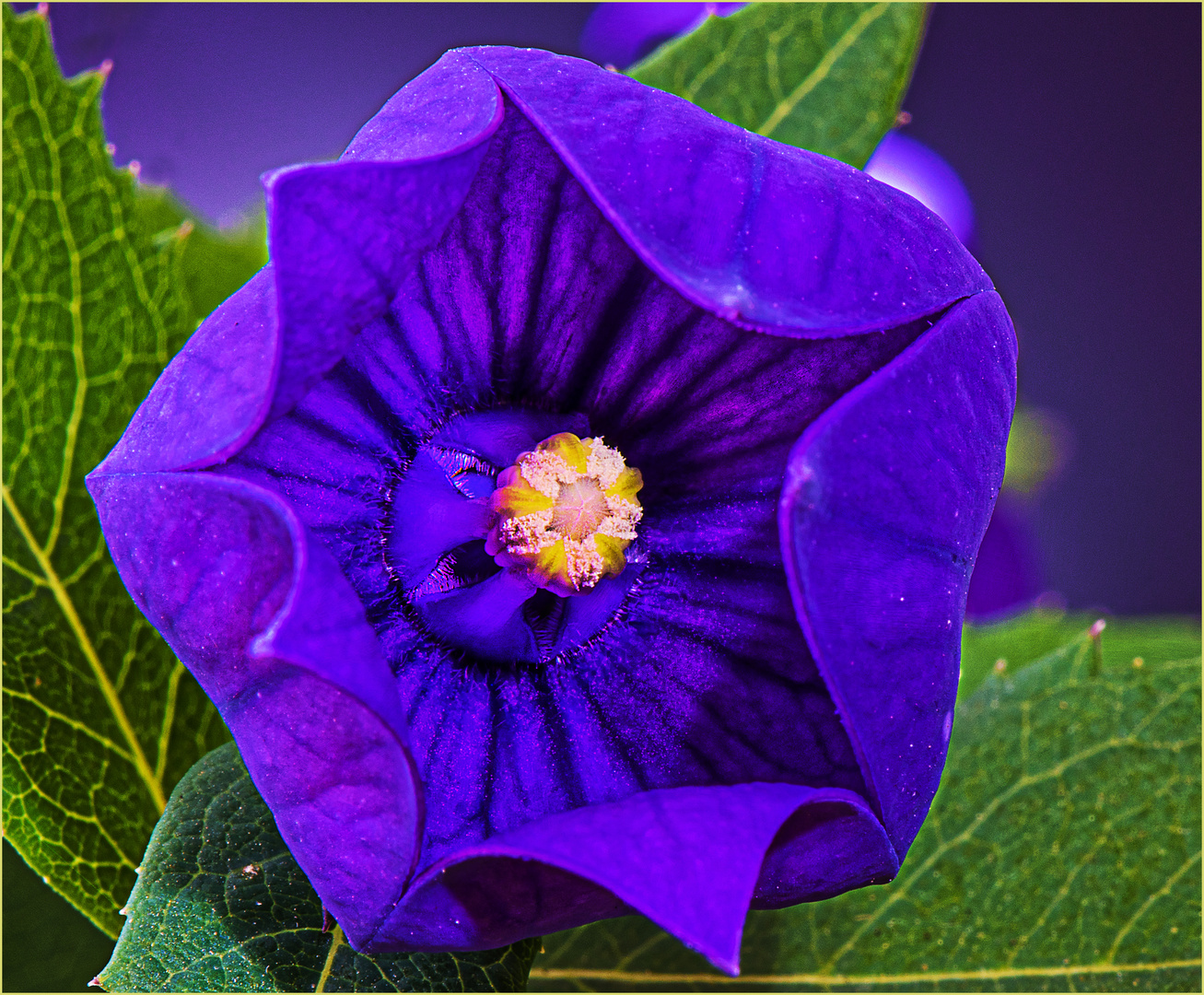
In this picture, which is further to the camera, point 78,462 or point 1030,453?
point 1030,453

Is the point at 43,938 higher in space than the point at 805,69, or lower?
lower

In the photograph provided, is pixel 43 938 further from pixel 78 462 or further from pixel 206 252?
pixel 206 252

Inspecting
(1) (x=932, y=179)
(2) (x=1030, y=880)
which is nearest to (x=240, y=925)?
(2) (x=1030, y=880)

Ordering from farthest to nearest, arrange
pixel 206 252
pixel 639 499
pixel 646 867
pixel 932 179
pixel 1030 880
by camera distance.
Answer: pixel 932 179, pixel 206 252, pixel 1030 880, pixel 639 499, pixel 646 867

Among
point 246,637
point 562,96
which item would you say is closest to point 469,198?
point 562,96

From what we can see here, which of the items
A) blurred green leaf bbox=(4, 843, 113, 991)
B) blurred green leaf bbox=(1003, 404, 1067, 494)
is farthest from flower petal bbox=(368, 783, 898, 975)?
blurred green leaf bbox=(1003, 404, 1067, 494)

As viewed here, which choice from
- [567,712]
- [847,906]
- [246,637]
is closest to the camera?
[246,637]

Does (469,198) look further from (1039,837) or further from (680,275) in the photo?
(1039,837)

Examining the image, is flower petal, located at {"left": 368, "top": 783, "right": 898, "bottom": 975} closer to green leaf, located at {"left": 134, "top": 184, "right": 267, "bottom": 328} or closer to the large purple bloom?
the large purple bloom
